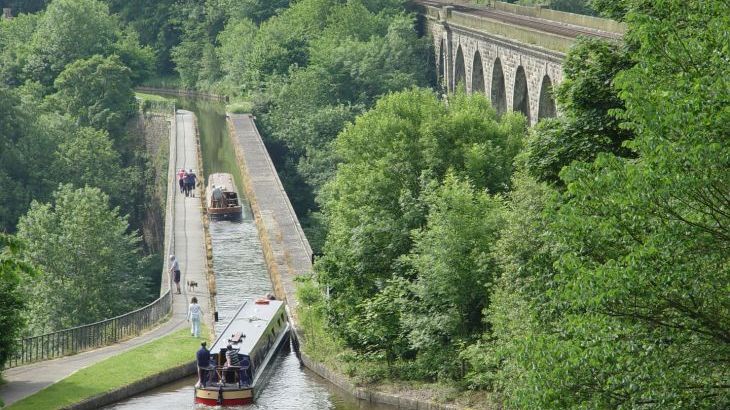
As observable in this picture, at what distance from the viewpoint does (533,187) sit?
30.1m

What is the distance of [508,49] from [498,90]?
5873 millimetres

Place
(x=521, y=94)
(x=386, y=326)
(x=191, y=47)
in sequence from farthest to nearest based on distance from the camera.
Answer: (x=191, y=47) < (x=521, y=94) < (x=386, y=326)

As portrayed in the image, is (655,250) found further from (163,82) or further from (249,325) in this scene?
(163,82)

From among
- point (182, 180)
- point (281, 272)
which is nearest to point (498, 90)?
point (182, 180)

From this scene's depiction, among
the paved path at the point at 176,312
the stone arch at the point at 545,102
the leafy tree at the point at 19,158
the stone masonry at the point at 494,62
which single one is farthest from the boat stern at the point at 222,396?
the leafy tree at the point at 19,158

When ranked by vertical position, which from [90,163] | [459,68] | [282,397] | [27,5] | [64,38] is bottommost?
[90,163]

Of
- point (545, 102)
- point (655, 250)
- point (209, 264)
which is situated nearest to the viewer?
point (655, 250)

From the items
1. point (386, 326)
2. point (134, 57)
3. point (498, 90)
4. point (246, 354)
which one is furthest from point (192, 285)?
point (134, 57)

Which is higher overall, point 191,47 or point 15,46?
point 15,46

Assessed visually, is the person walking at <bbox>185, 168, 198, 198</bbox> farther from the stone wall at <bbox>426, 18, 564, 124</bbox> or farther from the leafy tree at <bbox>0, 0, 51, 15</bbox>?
the leafy tree at <bbox>0, 0, 51, 15</bbox>

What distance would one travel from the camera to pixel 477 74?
8025 centimetres

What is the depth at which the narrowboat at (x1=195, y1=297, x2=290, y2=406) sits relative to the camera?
3234 centimetres

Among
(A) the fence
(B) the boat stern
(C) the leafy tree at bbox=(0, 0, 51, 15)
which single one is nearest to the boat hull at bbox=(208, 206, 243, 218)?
(A) the fence

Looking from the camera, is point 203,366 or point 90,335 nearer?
point 203,366
